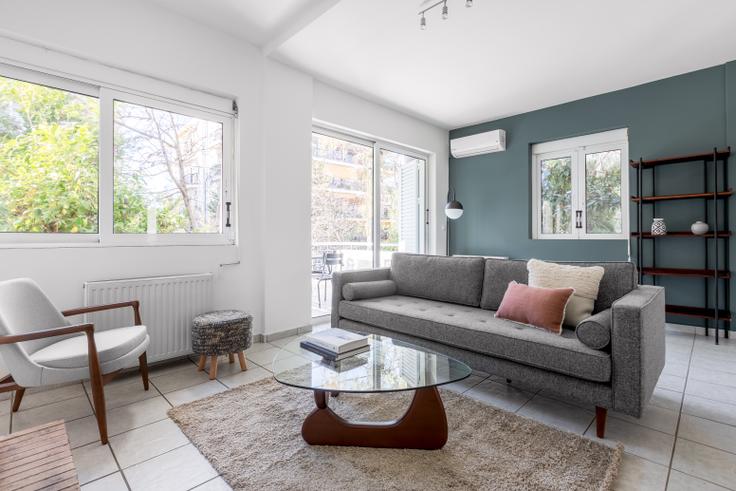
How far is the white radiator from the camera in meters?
2.43

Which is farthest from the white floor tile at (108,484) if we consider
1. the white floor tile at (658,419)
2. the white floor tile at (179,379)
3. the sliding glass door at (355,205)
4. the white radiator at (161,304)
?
the sliding glass door at (355,205)

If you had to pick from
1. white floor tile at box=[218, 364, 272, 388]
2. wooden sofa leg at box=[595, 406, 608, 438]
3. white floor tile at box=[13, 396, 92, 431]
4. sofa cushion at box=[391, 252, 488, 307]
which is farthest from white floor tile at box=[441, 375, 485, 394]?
white floor tile at box=[13, 396, 92, 431]

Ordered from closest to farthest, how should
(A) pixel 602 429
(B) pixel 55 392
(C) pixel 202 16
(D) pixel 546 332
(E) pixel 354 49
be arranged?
(A) pixel 602 429 < (D) pixel 546 332 < (B) pixel 55 392 < (C) pixel 202 16 < (E) pixel 354 49

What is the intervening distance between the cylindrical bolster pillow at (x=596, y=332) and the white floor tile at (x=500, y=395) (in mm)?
589

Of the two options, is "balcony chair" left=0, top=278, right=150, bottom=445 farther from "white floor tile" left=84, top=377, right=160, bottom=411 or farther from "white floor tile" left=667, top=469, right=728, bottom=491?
"white floor tile" left=667, top=469, right=728, bottom=491

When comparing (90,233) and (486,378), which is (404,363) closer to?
(486,378)

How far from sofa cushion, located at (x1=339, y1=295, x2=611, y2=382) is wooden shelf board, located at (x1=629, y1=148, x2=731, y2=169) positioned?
2679 millimetres

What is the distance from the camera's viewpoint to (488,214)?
17.3ft

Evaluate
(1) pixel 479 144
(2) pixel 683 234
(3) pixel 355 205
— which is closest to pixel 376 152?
(3) pixel 355 205

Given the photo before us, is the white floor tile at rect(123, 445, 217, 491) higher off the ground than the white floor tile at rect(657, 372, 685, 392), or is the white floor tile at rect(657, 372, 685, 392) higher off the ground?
the white floor tile at rect(657, 372, 685, 392)

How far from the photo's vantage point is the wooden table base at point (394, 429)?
1.66m

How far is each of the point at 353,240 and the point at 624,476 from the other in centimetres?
345

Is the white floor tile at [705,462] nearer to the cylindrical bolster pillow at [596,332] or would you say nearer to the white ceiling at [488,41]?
the cylindrical bolster pillow at [596,332]

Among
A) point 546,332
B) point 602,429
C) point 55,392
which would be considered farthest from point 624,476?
point 55,392
